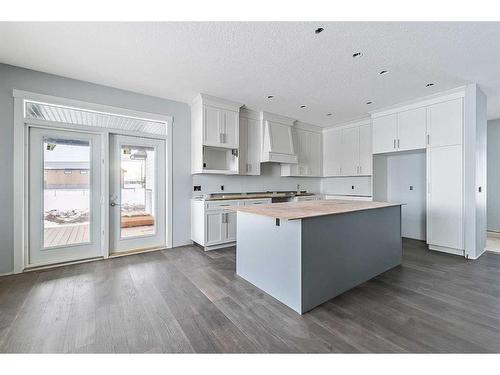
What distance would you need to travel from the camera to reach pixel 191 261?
11.0 ft

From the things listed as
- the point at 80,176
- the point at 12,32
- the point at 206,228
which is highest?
the point at 12,32

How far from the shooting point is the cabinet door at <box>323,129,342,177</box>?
568cm

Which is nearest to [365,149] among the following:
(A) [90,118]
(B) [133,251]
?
(B) [133,251]

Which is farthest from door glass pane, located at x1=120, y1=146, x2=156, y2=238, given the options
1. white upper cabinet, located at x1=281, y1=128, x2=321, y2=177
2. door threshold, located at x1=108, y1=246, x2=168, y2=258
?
white upper cabinet, located at x1=281, y1=128, x2=321, y2=177

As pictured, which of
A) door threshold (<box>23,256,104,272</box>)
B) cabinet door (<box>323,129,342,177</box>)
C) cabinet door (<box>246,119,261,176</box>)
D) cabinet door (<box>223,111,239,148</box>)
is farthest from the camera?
cabinet door (<box>323,129,342,177</box>)

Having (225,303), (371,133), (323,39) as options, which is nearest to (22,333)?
(225,303)

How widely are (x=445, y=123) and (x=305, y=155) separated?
2.71 metres

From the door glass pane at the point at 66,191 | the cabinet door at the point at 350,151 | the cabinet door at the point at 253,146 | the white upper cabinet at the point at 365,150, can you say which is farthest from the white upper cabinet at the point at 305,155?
the door glass pane at the point at 66,191

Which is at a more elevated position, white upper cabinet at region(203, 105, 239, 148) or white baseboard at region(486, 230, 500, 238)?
white upper cabinet at region(203, 105, 239, 148)

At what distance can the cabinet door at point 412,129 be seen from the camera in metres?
3.97

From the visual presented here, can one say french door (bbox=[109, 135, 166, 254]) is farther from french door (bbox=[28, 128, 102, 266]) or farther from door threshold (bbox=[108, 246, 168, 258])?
french door (bbox=[28, 128, 102, 266])

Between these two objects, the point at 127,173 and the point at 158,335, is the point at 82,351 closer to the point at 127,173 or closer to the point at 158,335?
the point at 158,335

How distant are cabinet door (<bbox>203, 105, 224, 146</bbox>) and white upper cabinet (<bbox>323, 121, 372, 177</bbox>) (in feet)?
10.5
